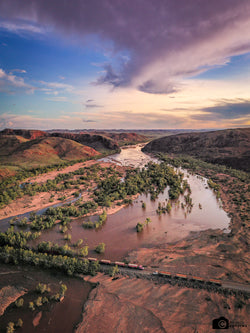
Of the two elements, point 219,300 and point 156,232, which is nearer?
point 219,300

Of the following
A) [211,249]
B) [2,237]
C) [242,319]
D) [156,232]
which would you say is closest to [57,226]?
[2,237]

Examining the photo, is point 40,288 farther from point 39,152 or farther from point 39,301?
point 39,152

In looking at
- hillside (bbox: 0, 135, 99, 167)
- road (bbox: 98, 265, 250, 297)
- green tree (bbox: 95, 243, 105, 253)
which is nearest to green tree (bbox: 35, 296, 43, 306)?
road (bbox: 98, 265, 250, 297)

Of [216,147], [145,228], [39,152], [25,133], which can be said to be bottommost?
[145,228]

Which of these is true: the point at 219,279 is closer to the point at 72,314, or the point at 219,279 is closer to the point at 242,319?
the point at 242,319

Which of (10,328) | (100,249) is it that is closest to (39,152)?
(100,249)

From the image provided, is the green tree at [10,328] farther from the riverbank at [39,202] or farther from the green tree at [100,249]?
the riverbank at [39,202]

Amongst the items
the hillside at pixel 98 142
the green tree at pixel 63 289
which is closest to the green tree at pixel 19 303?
the green tree at pixel 63 289
